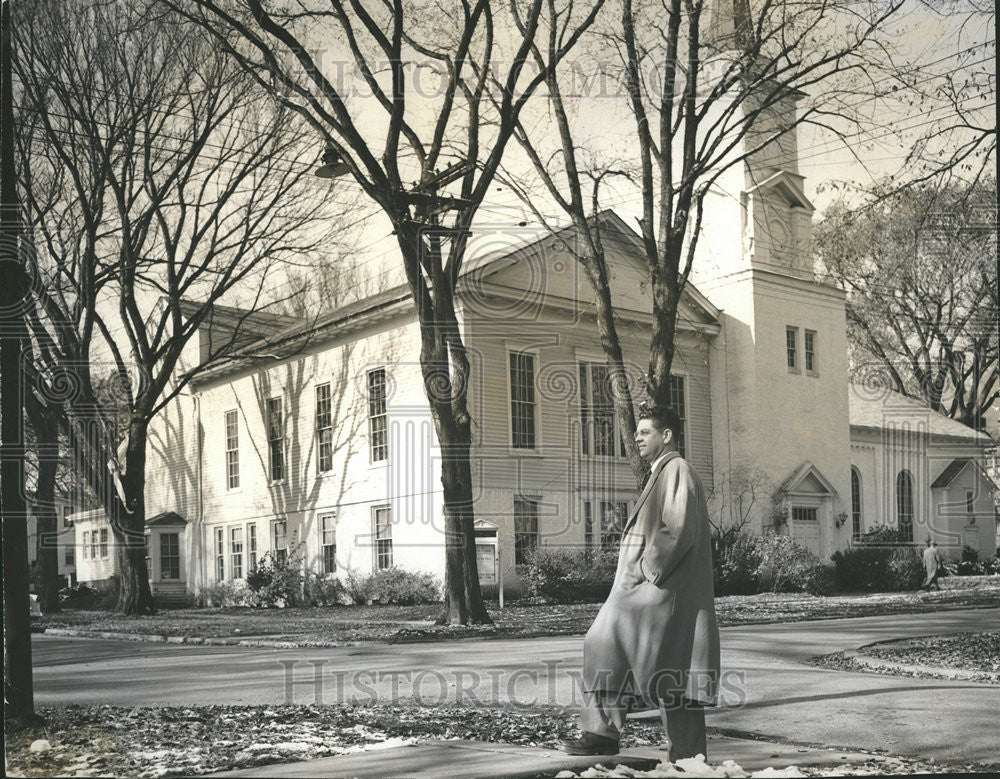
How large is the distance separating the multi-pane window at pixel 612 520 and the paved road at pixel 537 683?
10759 millimetres

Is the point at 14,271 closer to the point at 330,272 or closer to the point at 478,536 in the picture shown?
the point at 478,536

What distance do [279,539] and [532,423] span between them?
27.2 ft

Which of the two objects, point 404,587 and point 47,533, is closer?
point 404,587

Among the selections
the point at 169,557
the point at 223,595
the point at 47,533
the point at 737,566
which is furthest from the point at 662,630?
the point at 169,557

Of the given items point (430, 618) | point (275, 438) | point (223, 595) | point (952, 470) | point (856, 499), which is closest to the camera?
point (430, 618)

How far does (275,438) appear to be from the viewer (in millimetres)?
31531

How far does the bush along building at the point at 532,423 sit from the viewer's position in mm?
26250

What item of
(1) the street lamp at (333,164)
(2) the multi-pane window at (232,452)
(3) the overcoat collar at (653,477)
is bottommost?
(3) the overcoat collar at (653,477)

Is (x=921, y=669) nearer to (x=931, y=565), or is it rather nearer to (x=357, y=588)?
(x=357, y=588)

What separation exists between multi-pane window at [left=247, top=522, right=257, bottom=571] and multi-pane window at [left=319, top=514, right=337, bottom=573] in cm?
357

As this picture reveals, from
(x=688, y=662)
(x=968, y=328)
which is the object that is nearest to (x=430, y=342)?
(x=688, y=662)

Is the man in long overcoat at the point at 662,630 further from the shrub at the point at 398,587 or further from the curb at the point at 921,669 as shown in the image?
the shrub at the point at 398,587

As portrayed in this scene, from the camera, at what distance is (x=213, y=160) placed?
25.2 m

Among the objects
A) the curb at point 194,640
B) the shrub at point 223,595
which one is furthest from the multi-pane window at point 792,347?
the curb at point 194,640
